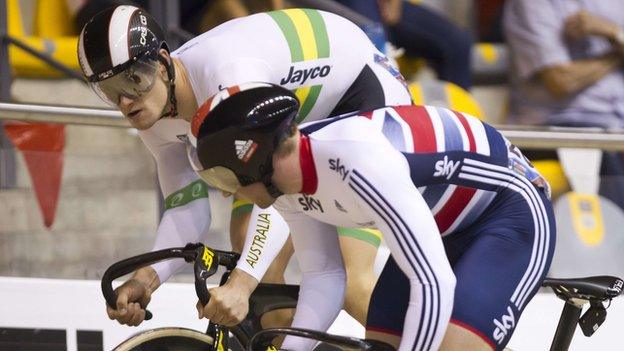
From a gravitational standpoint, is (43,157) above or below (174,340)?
below

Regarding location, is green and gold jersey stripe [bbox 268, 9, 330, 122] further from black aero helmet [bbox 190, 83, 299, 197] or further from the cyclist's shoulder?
black aero helmet [bbox 190, 83, 299, 197]

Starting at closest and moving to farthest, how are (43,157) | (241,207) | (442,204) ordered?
(442,204), (241,207), (43,157)

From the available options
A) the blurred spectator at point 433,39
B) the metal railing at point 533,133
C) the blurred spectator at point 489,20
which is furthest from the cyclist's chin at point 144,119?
the blurred spectator at point 489,20

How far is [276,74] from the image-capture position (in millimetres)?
3854

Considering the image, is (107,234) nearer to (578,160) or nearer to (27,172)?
(27,172)

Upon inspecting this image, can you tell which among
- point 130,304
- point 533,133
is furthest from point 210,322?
point 533,133

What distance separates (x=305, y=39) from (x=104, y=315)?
52.8 inches

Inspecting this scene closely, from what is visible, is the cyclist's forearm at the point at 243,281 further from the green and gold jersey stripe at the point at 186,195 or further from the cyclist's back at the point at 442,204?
the green and gold jersey stripe at the point at 186,195

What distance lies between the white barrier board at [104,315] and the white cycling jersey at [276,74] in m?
0.75

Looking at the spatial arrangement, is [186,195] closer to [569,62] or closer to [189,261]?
[189,261]

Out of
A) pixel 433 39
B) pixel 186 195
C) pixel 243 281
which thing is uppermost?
pixel 243 281

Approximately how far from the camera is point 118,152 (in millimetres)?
6250

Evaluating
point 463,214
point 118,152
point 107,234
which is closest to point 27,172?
point 107,234

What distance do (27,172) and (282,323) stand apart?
1.56 metres
